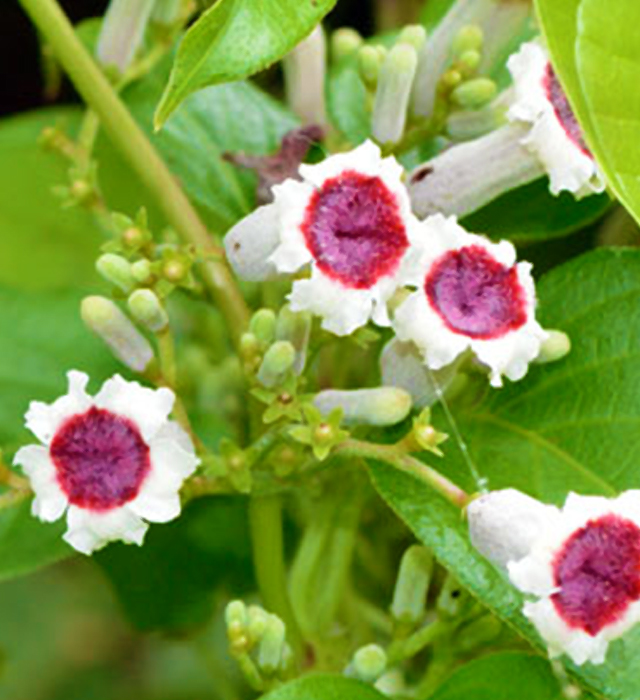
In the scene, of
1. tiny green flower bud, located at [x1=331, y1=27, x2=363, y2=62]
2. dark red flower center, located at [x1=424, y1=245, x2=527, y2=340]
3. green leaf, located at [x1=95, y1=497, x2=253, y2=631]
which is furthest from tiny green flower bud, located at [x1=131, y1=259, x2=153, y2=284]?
green leaf, located at [x1=95, y1=497, x2=253, y2=631]

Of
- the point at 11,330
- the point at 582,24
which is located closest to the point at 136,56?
the point at 11,330

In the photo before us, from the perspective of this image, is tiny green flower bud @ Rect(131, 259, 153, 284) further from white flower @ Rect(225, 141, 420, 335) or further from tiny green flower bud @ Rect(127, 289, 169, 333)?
white flower @ Rect(225, 141, 420, 335)

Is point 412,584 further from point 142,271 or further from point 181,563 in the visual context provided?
point 181,563

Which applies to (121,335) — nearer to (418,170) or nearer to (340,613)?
(418,170)

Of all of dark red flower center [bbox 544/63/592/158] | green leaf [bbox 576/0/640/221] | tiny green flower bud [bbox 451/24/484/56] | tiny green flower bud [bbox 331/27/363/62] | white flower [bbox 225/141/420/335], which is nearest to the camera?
green leaf [bbox 576/0/640/221]

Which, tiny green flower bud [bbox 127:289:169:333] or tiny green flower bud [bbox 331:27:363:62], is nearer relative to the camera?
tiny green flower bud [bbox 127:289:169:333]

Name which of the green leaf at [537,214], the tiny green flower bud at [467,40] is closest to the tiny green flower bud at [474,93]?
the tiny green flower bud at [467,40]

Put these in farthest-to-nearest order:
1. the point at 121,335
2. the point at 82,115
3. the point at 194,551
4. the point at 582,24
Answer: the point at 82,115, the point at 194,551, the point at 121,335, the point at 582,24
